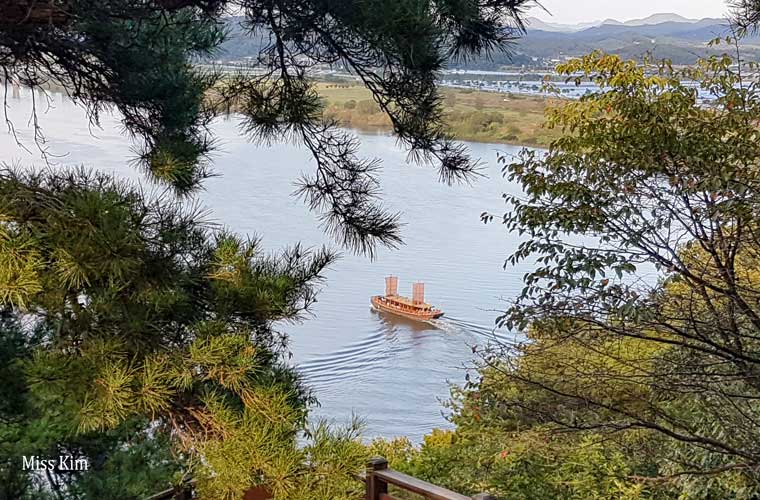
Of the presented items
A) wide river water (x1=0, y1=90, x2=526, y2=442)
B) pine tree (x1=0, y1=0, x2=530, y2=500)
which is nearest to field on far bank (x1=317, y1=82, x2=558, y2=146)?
wide river water (x1=0, y1=90, x2=526, y2=442)

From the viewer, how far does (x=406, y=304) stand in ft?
19.3

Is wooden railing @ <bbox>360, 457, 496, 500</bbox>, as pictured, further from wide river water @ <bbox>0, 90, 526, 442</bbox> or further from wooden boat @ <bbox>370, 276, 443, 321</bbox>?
wooden boat @ <bbox>370, 276, 443, 321</bbox>

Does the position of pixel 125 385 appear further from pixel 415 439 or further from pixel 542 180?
pixel 415 439

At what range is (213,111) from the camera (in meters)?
1.56

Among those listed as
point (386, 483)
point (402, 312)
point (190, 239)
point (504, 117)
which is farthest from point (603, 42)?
point (402, 312)

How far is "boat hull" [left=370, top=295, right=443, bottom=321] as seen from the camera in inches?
229

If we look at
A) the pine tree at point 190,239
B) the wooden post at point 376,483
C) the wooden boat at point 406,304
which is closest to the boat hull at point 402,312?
the wooden boat at point 406,304

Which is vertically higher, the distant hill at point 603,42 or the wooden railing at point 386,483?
the distant hill at point 603,42

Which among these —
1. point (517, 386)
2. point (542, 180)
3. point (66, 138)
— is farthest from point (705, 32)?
point (66, 138)

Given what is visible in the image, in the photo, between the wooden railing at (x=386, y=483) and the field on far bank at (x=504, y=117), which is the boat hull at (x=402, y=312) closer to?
the field on far bank at (x=504, y=117)

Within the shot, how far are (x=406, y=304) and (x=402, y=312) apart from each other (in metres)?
0.09

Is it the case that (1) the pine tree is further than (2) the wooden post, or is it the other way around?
(2) the wooden post

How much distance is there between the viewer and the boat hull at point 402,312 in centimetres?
582

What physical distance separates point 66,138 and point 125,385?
1.86 m
